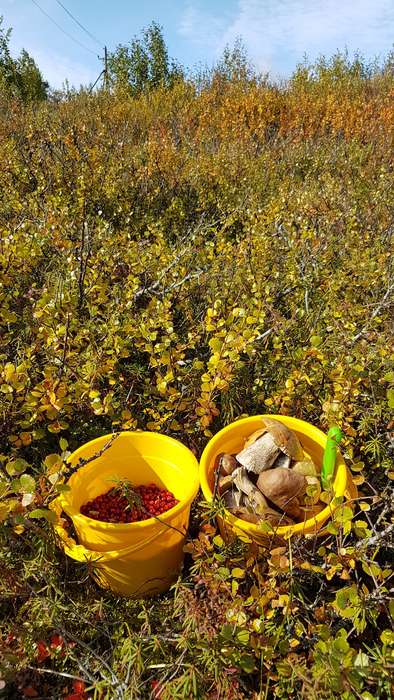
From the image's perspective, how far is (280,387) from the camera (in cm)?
202

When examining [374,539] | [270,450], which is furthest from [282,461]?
[374,539]

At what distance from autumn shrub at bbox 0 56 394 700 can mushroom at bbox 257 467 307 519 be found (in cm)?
17

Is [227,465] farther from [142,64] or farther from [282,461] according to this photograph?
[142,64]

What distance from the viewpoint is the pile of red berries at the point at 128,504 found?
1.56 m

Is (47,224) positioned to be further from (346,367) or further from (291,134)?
(291,134)

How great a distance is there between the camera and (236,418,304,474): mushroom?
160cm

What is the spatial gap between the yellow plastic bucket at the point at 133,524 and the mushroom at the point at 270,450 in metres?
0.21

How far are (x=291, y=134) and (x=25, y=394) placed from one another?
8.17 meters

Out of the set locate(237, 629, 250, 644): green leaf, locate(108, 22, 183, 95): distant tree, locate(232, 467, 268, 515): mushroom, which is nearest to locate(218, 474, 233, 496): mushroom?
locate(232, 467, 268, 515): mushroom

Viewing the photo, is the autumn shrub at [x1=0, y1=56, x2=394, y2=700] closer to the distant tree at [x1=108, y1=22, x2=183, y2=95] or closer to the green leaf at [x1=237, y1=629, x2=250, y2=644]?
the green leaf at [x1=237, y1=629, x2=250, y2=644]

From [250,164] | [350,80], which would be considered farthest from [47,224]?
[350,80]

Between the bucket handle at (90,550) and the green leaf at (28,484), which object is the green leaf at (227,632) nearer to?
the bucket handle at (90,550)

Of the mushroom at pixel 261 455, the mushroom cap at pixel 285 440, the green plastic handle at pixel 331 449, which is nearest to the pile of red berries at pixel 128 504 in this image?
A: the mushroom at pixel 261 455

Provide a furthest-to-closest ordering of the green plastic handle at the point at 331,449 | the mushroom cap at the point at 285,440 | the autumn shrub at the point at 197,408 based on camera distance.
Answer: the mushroom cap at the point at 285,440, the green plastic handle at the point at 331,449, the autumn shrub at the point at 197,408
